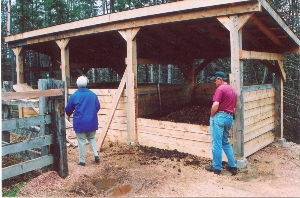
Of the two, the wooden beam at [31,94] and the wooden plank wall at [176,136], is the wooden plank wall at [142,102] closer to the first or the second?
the wooden plank wall at [176,136]

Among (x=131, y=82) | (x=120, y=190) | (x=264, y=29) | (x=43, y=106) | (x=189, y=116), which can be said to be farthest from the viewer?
(x=189, y=116)

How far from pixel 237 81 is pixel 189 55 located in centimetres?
497

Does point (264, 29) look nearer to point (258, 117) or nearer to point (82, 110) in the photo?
point (258, 117)

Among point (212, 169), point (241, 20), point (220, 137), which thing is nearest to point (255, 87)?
point (241, 20)

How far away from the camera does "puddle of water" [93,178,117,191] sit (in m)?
4.79

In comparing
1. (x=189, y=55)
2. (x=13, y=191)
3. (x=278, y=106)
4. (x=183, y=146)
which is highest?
(x=189, y=55)

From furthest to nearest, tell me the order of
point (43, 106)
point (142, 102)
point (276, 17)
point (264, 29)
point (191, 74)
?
1. point (191, 74)
2. point (142, 102)
3. point (264, 29)
4. point (276, 17)
5. point (43, 106)

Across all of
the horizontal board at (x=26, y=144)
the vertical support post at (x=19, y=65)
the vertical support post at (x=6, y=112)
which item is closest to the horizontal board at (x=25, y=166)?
the horizontal board at (x=26, y=144)

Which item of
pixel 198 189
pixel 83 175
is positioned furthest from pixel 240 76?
pixel 83 175

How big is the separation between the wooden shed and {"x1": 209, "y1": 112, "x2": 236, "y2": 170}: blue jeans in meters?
Result: 0.39

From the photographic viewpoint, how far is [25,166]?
448 cm

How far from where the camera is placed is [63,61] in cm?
880

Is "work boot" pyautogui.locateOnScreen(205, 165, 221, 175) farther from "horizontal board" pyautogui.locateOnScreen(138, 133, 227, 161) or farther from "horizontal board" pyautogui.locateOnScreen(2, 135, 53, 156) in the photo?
"horizontal board" pyautogui.locateOnScreen(2, 135, 53, 156)

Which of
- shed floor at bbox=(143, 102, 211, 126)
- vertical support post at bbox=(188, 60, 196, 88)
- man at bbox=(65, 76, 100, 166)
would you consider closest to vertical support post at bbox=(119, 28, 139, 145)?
shed floor at bbox=(143, 102, 211, 126)
